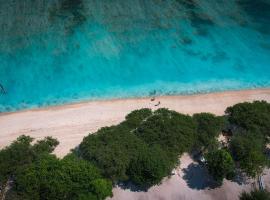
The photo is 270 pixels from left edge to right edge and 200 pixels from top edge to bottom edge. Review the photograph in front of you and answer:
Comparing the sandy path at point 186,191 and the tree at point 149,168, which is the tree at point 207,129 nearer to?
the sandy path at point 186,191

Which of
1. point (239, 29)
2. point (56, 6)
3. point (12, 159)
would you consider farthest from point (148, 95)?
Result: point (56, 6)

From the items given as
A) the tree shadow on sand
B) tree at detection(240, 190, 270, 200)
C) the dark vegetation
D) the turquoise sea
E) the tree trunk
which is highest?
the turquoise sea

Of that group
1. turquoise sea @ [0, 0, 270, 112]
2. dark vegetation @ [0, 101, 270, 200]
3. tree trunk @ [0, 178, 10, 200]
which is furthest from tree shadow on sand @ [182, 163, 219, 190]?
→ tree trunk @ [0, 178, 10, 200]

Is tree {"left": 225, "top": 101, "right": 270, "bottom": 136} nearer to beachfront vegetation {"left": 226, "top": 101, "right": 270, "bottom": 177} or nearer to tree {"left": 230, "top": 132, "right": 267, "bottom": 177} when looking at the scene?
beachfront vegetation {"left": 226, "top": 101, "right": 270, "bottom": 177}

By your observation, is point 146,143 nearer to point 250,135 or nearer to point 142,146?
point 142,146

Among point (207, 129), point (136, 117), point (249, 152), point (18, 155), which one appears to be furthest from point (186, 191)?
point (18, 155)

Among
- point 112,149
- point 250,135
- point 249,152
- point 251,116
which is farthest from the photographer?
point 251,116

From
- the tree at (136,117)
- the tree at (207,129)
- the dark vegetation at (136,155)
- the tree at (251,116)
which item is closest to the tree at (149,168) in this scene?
the dark vegetation at (136,155)
